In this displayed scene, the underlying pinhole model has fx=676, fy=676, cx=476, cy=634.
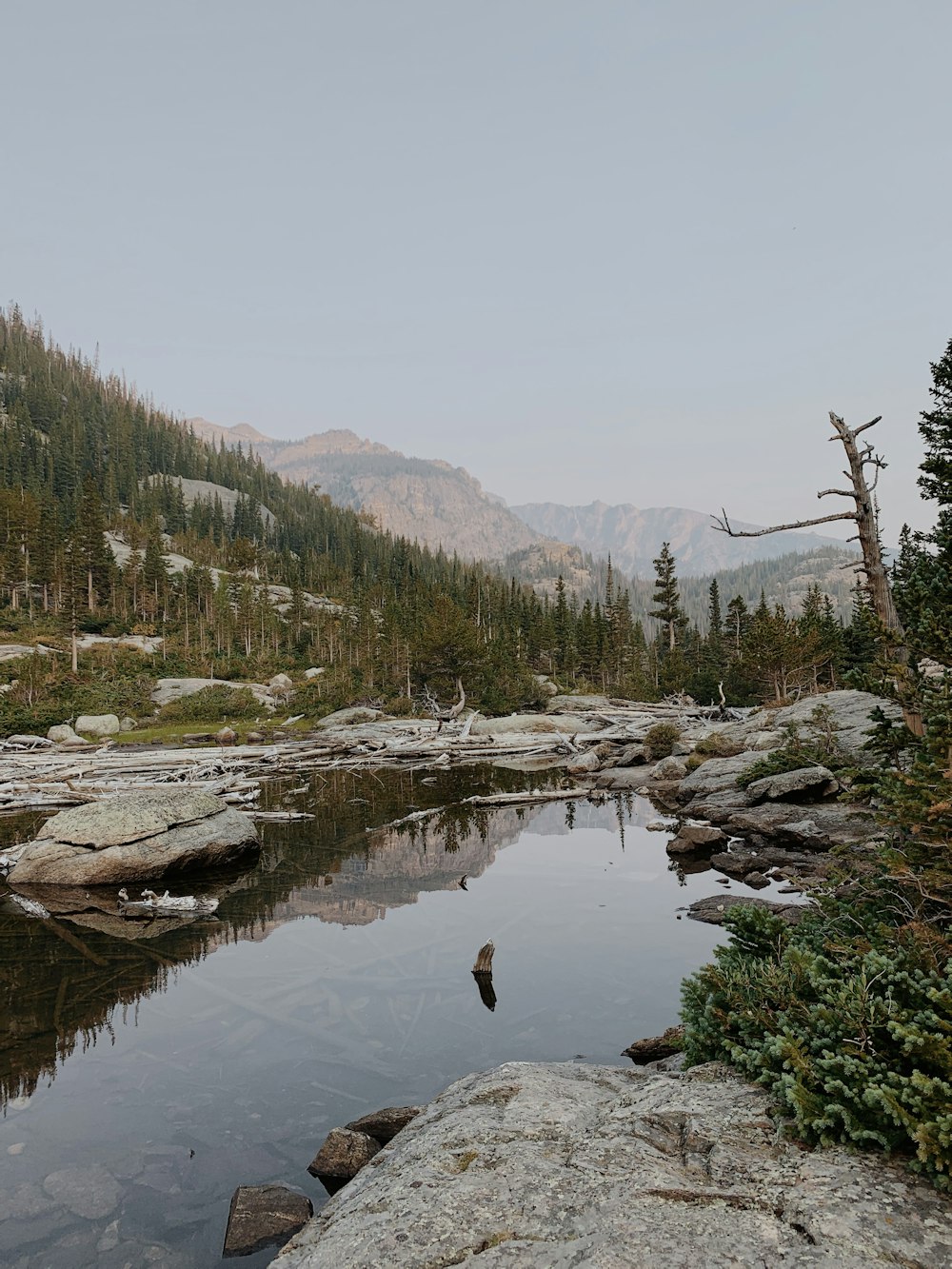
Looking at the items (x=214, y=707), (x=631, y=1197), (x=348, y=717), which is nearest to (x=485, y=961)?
(x=631, y=1197)

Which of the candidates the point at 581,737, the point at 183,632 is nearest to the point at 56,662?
the point at 183,632

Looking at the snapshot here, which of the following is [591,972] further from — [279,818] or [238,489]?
[238,489]

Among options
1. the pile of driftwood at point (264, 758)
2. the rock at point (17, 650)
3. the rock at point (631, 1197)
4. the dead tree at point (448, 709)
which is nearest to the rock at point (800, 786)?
the pile of driftwood at point (264, 758)

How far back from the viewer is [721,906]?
14742mm

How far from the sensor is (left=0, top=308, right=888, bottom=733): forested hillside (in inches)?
2408

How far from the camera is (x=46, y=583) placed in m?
86.2

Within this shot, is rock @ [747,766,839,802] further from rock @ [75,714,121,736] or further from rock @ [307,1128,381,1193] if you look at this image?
rock @ [75,714,121,736]

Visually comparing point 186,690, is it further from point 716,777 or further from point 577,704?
point 716,777

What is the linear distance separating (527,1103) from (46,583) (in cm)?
9783

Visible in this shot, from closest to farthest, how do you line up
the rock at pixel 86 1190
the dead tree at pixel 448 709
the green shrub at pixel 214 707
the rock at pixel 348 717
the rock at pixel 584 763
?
the rock at pixel 86 1190 < the rock at pixel 584 763 < the rock at pixel 348 717 < the dead tree at pixel 448 709 < the green shrub at pixel 214 707

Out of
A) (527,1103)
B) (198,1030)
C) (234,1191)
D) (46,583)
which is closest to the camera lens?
(527,1103)

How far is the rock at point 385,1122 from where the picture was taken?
25.1 feet

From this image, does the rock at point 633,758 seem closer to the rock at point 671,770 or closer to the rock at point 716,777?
the rock at point 671,770

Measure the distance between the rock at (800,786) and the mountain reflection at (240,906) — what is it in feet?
17.4
